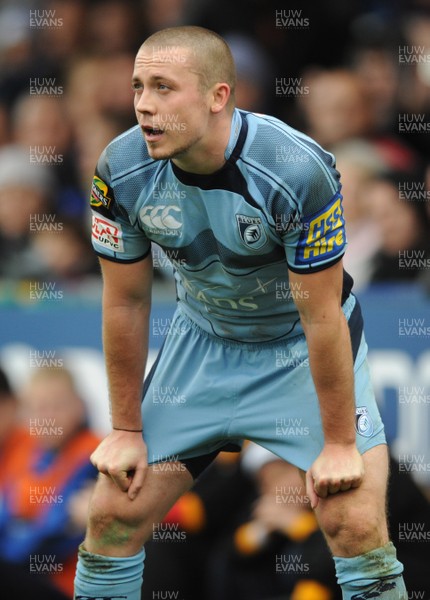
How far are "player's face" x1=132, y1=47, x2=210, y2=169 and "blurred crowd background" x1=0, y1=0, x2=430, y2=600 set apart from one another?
6.38ft

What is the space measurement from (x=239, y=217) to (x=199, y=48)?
0.58 metres

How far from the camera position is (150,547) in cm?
664

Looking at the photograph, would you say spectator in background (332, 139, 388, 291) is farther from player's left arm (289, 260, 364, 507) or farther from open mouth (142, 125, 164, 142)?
open mouth (142, 125, 164, 142)

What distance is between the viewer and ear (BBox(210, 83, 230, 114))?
4117 millimetres

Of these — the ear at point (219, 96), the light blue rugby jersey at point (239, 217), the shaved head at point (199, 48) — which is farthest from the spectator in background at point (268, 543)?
the shaved head at point (199, 48)

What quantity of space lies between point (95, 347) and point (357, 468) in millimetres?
3375

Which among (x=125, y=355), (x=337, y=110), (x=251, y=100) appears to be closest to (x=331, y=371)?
(x=125, y=355)

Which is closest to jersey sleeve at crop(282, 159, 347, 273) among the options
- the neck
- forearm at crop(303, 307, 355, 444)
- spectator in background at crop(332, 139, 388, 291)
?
forearm at crop(303, 307, 355, 444)

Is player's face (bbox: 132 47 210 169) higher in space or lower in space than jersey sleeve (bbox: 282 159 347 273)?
higher

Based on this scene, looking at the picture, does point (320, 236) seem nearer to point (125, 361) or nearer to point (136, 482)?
point (125, 361)

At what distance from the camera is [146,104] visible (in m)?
4.05

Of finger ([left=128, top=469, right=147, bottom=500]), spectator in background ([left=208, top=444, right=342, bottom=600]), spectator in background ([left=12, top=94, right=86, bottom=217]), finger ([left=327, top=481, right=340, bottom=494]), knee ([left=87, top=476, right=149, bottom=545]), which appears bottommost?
spectator in background ([left=208, top=444, right=342, bottom=600])

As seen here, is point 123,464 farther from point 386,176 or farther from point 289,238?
point 386,176

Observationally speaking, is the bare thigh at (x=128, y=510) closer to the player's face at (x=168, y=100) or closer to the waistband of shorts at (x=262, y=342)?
the waistband of shorts at (x=262, y=342)
